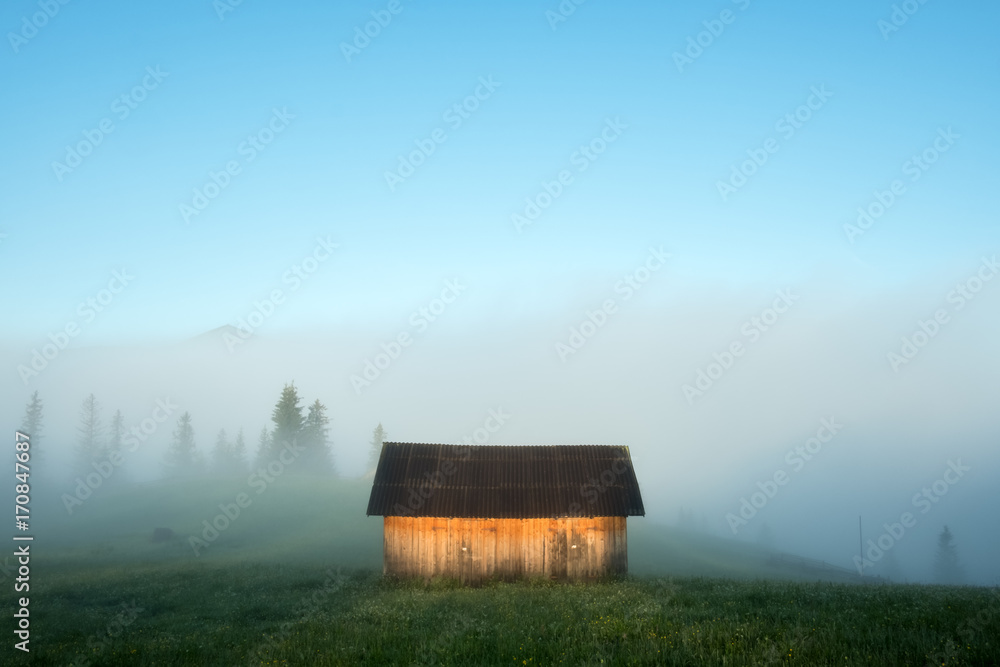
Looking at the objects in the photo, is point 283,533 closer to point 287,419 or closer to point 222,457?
point 287,419

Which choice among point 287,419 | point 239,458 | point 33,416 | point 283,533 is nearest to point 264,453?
point 287,419

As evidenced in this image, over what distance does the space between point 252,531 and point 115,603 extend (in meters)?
36.2

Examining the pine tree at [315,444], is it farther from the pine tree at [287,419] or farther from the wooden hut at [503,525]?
the wooden hut at [503,525]

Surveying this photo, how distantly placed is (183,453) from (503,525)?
108179 millimetres

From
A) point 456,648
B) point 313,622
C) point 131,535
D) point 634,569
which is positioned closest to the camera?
point 456,648

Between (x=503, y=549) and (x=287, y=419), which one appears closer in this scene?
(x=503, y=549)

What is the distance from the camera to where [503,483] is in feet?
90.7

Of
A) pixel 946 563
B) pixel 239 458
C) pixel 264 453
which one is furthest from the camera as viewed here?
pixel 239 458

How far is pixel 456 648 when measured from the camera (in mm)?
12703

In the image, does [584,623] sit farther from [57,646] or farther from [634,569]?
[634,569]

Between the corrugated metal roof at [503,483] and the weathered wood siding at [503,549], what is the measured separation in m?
0.58

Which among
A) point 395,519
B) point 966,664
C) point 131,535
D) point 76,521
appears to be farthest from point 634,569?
point 76,521

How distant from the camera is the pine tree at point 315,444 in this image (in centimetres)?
8606

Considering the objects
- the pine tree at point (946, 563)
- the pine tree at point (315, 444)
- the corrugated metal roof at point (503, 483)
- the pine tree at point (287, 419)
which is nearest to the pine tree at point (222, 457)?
the pine tree at point (315, 444)
